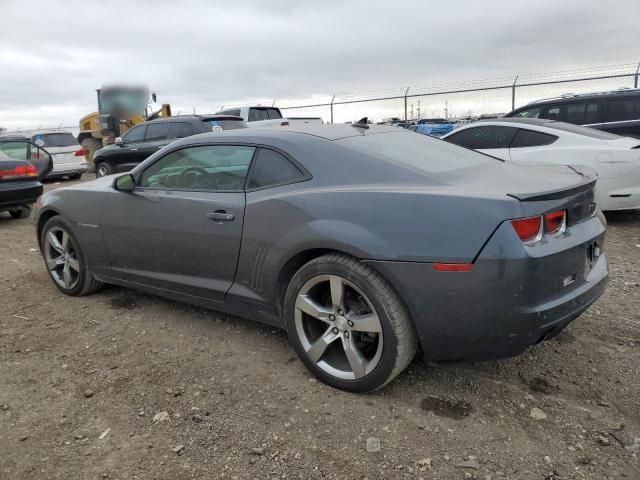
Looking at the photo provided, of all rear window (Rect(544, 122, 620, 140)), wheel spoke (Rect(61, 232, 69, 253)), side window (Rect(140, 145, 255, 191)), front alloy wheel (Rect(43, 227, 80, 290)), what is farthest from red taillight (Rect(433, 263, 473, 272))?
rear window (Rect(544, 122, 620, 140))

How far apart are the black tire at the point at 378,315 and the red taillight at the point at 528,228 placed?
0.65 meters

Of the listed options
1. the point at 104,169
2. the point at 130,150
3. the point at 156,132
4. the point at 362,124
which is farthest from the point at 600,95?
the point at 104,169

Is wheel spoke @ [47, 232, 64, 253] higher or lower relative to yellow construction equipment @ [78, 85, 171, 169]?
lower

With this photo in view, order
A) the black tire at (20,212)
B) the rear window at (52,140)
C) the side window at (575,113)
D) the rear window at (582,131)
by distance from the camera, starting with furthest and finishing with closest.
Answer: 1. the rear window at (52,140)
2. the black tire at (20,212)
3. the side window at (575,113)
4. the rear window at (582,131)

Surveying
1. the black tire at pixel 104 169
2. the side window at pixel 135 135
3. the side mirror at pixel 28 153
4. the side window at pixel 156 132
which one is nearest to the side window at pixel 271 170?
the side window at pixel 156 132

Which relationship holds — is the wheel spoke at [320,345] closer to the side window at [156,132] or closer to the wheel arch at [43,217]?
the wheel arch at [43,217]

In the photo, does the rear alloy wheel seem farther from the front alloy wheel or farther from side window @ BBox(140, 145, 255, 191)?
side window @ BBox(140, 145, 255, 191)

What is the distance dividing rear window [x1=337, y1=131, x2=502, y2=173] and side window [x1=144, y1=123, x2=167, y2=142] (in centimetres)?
872

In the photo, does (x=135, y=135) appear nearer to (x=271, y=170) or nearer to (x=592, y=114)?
(x=592, y=114)

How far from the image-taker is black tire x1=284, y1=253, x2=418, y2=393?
2.56 metres

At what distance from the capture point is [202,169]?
353 cm

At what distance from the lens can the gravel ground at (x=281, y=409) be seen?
2295 mm

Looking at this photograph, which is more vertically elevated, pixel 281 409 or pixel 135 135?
pixel 135 135

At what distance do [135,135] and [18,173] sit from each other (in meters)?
4.11
